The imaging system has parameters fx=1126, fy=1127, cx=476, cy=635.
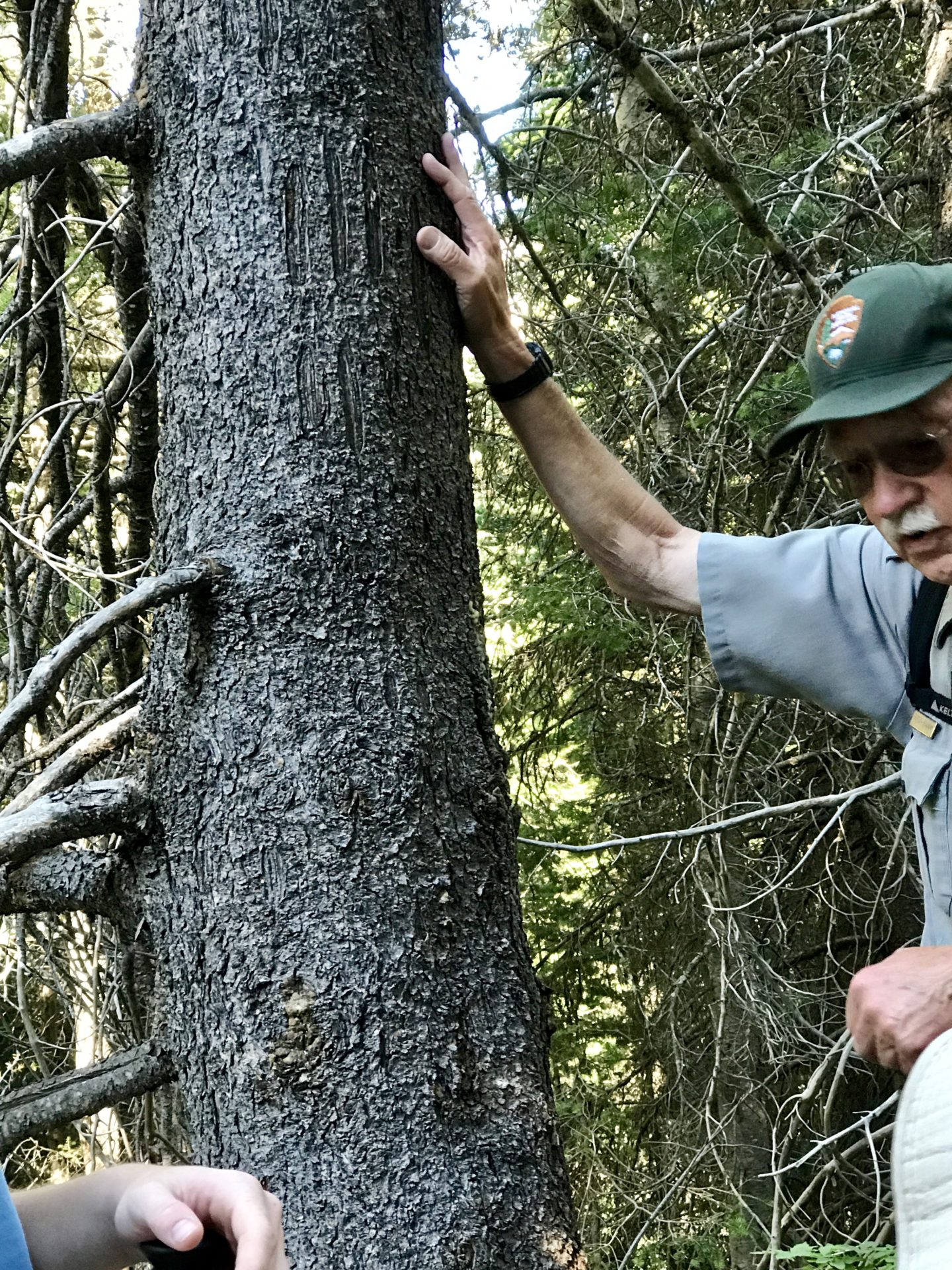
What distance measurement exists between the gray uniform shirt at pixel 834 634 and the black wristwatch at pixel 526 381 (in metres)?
0.46

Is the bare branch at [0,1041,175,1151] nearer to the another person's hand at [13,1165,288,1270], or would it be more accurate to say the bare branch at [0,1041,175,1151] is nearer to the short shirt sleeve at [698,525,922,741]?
the another person's hand at [13,1165,288,1270]

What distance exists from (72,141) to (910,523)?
1471 millimetres

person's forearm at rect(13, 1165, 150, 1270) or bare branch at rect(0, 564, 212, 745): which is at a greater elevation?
bare branch at rect(0, 564, 212, 745)

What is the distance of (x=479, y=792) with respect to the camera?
168cm

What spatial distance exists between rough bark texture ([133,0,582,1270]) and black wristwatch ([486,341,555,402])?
0.39 metres

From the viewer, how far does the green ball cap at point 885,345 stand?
1786 mm

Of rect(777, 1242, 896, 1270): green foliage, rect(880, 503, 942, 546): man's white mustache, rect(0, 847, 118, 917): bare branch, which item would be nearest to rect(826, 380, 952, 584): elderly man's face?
rect(880, 503, 942, 546): man's white mustache

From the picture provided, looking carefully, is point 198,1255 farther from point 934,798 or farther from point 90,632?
point 934,798

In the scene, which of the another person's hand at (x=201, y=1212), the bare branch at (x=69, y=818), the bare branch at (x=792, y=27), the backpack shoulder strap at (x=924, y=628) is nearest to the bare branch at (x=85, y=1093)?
the bare branch at (x=69, y=818)

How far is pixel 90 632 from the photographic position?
1.61 meters

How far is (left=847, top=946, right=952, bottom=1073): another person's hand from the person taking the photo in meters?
1.51

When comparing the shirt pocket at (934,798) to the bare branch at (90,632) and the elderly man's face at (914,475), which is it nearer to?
the elderly man's face at (914,475)

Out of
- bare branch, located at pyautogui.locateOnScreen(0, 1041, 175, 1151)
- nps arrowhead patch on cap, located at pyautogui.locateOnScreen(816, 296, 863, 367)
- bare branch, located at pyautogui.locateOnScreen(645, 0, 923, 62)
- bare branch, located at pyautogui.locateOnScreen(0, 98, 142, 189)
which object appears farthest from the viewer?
bare branch, located at pyautogui.locateOnScreen(645, 0, 923, 62)

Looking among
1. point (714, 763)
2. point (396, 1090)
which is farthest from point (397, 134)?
point (714, 763)
